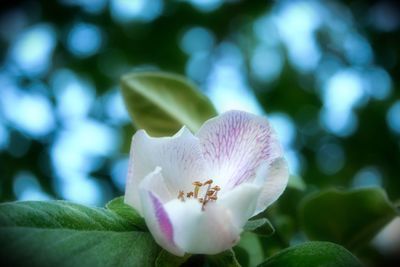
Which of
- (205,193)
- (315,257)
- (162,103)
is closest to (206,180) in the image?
(205,193)

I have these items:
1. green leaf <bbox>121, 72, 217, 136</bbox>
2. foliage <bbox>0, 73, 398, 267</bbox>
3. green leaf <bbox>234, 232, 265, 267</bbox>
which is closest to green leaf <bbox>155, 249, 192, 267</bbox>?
foliage <bbox>0, 73, 398, 267</bbox>

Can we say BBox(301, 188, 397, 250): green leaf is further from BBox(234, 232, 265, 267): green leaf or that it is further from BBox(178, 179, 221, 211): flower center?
BBox(178, 179, 221, 211): flower center

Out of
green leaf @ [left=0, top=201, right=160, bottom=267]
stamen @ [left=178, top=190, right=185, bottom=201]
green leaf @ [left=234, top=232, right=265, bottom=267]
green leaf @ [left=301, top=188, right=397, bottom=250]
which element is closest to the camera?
green leaf @ [left=0, top=201, right=160, bottom=267]

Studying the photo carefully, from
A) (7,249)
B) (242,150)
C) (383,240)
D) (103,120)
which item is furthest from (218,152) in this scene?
(103,120)

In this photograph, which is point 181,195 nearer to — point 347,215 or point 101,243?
point 101,243

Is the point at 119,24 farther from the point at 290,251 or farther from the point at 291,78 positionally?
the point at 290,251

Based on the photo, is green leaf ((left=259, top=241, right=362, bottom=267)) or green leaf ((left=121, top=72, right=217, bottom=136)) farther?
green leaf ((left=121, top=72, right=217, bottom=136))
